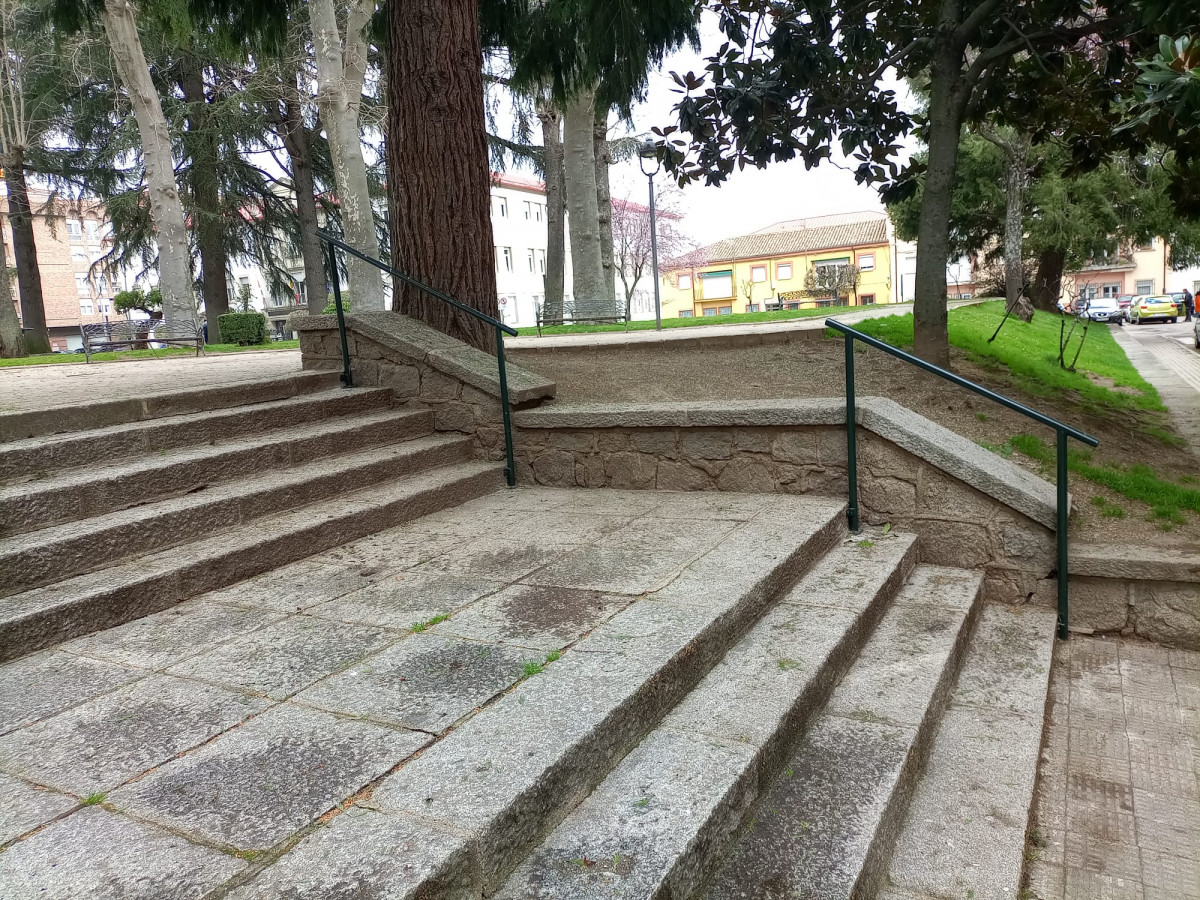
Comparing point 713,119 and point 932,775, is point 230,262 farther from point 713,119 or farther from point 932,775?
point 932,775

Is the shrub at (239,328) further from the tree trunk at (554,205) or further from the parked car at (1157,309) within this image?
the parked car at (1157,309)

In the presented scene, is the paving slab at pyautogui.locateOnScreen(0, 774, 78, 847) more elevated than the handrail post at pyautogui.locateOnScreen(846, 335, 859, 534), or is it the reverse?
the handrail post at pyautogui.locateOnScreen(846, 335, 859, 534)

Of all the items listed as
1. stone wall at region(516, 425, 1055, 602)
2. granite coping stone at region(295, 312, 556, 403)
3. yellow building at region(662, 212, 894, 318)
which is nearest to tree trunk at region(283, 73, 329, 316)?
granite coping stone at region(295, 312, 556, 403)

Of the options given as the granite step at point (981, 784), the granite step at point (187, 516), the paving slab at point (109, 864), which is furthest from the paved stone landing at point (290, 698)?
the granite step at point (981, 784)

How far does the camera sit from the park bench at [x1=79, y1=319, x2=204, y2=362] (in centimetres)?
1284

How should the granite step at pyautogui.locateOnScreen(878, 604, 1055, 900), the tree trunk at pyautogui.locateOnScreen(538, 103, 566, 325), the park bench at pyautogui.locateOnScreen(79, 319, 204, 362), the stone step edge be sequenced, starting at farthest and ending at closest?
the tree trunk at pyautogui.locateOnScreen(538, 103, 566, 325)
the park bench at pyautogui.locateOnScreen(79, 319, 204, 362)
the stone step edge
the granite step at pyautogui.locateOnScreen(878, 604, 1055, 900)

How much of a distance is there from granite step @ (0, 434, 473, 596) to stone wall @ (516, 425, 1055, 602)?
36.6 inches

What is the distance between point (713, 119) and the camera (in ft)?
22.5

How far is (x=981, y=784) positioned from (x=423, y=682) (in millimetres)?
1932

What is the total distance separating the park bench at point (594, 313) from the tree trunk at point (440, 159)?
1004 centimetres

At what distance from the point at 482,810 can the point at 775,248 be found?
70600 mm

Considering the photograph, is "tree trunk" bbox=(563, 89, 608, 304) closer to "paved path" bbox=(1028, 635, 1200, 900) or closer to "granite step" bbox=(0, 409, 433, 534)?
"granite step" bbox=(0, 409, 433, 534)

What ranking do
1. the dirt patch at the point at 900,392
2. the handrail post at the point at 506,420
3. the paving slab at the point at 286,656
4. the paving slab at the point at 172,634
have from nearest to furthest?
the paving slab at the point at 286,656 → the paving slab at the point at 172,634 → the dirt patch at the point at 900,392 → the handrail post at the point at 506,420

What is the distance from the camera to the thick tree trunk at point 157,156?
1439cm
